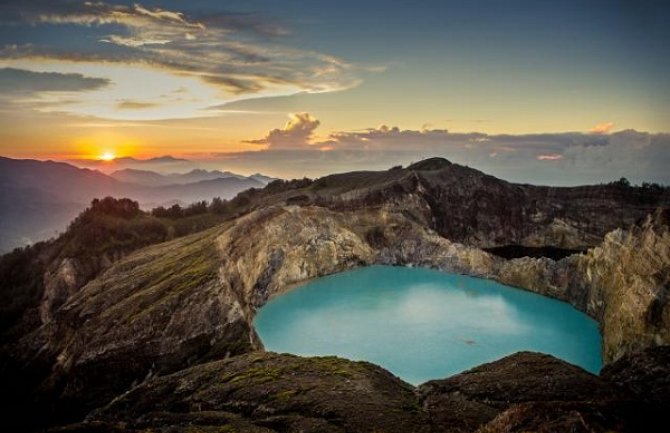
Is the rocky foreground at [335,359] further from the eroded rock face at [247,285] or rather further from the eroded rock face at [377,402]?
the eroded rock face at [247,285]

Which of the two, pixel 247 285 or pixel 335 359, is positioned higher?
pixel 335 359

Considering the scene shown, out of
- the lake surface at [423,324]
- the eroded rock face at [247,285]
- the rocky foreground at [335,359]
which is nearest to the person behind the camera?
the rocky foreground at [335,359]

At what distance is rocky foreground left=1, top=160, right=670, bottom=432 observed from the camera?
2767 cm

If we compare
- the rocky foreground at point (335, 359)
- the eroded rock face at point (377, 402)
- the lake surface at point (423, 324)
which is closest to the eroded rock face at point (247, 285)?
the rocky foreground at point (335, 359)

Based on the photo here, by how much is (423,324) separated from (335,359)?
96.7 ft

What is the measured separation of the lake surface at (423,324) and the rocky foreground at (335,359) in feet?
12.0

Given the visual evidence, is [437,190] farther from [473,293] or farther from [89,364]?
[89,364]

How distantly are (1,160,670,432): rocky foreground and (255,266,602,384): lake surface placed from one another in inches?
144

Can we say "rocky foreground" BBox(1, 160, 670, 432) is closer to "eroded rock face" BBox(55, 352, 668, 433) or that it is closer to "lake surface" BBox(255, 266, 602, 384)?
"eroded rock face" BBox(55, 352, 668, 433)

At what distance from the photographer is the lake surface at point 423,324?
182ft

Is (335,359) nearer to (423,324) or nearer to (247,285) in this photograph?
(423,324)

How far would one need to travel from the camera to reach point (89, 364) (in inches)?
2159

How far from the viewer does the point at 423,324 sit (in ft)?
221

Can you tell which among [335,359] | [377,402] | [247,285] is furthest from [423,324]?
[377,402]
